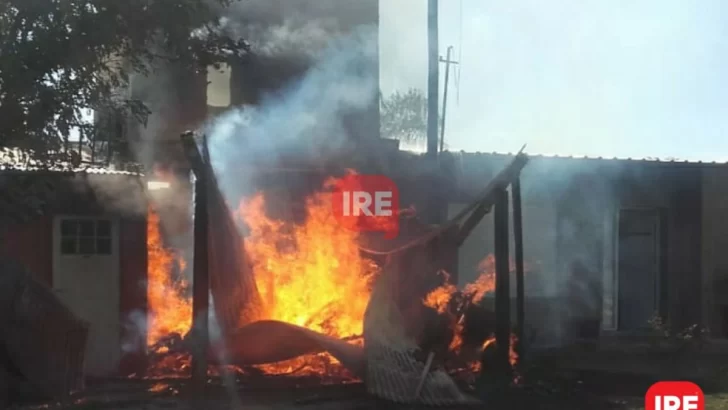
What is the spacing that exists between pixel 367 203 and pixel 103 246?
424 centimetres

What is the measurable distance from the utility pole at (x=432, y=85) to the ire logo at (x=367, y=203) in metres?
1.19

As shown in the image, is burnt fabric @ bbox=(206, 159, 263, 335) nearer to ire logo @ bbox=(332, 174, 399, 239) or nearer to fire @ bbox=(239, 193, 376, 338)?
fire @ bbox=(239, 193, 376, 338)

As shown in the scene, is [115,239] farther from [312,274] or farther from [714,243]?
[714,243]

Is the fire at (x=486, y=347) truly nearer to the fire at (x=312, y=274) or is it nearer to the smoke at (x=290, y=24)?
the fire at (x=312, y=274)

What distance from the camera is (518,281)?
10617 mm

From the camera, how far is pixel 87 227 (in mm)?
12062

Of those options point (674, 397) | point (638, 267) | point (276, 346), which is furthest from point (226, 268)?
point (638, 267)

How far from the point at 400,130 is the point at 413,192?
2118cm

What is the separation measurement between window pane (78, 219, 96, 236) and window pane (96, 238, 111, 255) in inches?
5.8

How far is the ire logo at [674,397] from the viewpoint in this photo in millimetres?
8672

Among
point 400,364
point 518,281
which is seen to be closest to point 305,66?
point 518,281

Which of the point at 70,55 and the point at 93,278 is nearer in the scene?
the point at 70,55

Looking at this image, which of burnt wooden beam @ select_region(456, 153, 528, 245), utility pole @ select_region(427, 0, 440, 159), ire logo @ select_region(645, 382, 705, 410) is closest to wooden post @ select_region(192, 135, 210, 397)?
burnt wooden beam @ select_region(456, 153, 528, 245)

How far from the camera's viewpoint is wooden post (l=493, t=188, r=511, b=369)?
32.9 ft
